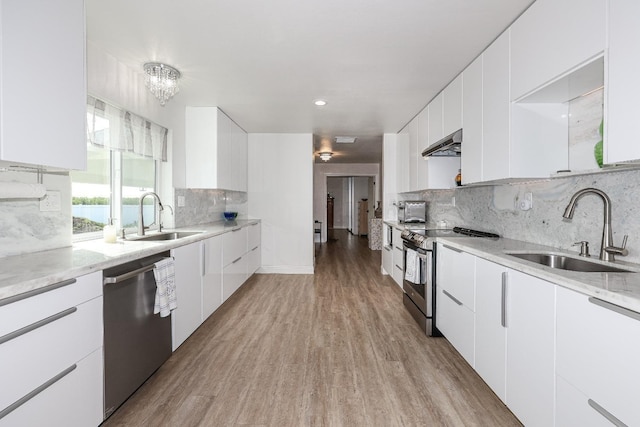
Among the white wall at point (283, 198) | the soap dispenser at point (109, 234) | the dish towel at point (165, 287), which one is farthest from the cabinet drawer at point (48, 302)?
the white wall at point (283, 198)

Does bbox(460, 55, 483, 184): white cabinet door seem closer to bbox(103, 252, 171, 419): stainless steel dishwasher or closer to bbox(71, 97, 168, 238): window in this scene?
bbox(103, 252, 171, 419): stainless steel dishwasher

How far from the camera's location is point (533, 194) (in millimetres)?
2354

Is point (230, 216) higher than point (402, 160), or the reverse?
point (402, 160)

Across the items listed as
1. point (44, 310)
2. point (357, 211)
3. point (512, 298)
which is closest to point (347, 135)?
point (512, 298)

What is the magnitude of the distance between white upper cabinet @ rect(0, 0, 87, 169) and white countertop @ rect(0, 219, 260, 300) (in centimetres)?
47

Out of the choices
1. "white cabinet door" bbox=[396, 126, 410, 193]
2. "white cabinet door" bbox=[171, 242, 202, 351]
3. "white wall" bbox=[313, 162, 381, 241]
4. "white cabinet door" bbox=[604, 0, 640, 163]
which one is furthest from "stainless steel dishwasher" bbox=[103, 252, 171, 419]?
"white wall" bbox=[313, 162, 381, 241]

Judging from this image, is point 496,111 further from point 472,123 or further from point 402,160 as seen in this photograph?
point 402,160

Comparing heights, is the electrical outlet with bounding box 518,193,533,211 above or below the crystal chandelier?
below

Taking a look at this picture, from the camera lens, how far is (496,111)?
2.16 meters

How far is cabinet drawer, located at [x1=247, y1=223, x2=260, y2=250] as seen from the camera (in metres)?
4.57

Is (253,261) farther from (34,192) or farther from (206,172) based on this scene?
(34,192)

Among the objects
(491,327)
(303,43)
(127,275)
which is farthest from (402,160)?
(127,275)

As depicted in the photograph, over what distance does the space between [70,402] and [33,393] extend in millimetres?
231

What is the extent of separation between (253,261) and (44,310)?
356cm
